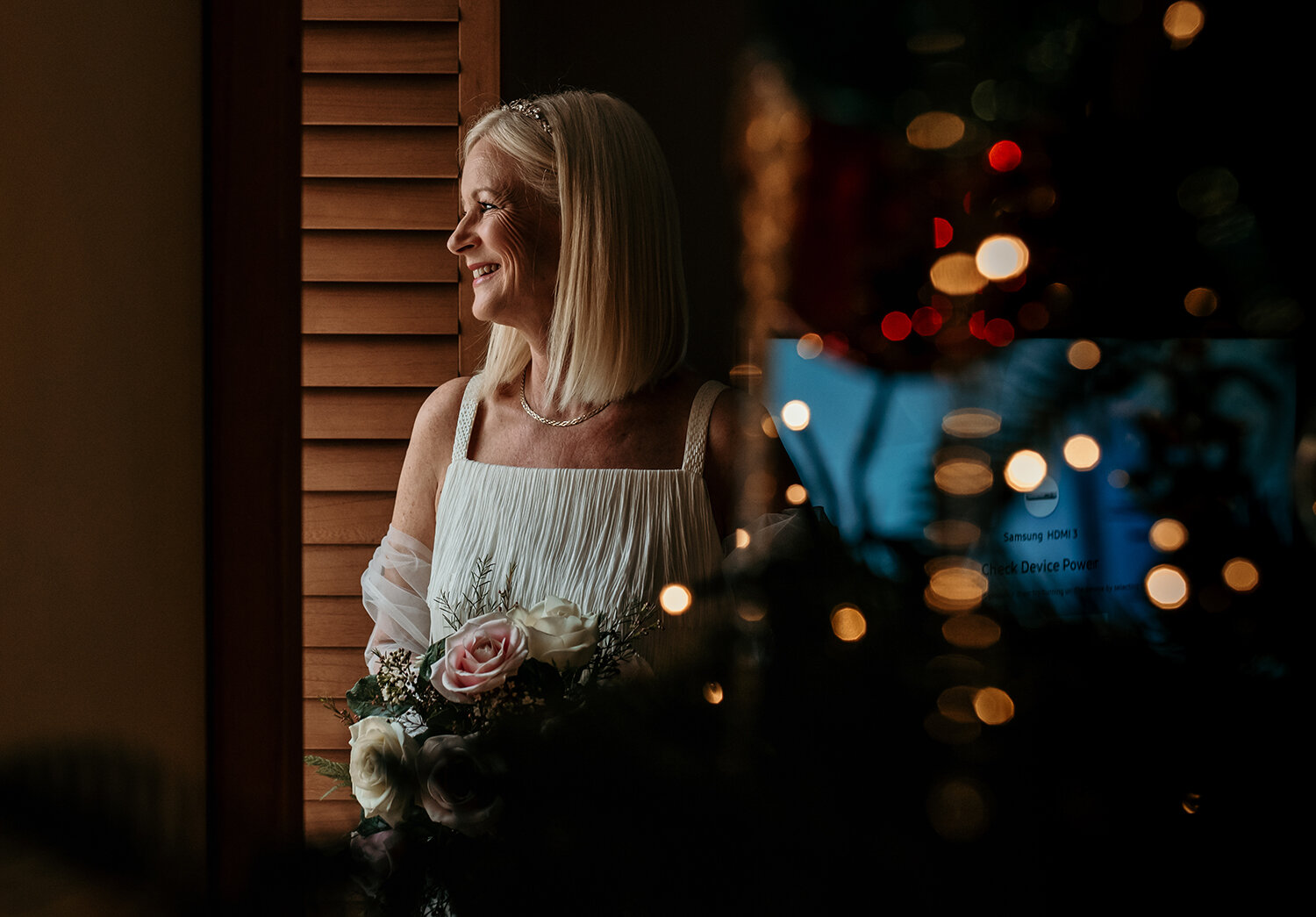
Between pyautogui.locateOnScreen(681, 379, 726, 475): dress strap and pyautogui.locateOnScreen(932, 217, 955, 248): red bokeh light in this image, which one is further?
pyautogui.locateOnScreen(681, 379, 726, 475): dress strap

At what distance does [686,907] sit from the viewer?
18 cm

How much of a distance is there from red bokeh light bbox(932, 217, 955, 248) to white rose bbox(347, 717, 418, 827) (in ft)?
0.79

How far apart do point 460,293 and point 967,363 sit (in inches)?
47.4

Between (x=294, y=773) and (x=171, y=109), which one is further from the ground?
(x=171, y=109)

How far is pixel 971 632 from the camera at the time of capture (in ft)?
0.66

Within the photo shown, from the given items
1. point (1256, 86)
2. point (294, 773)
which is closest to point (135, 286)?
point (294, 773)

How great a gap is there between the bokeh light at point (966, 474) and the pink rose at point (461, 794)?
0.13 meters

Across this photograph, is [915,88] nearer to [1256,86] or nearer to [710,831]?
[1256,86]

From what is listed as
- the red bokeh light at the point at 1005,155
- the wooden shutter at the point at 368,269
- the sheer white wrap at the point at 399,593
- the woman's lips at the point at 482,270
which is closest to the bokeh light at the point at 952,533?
the red bokeh light at the point at 1005,155

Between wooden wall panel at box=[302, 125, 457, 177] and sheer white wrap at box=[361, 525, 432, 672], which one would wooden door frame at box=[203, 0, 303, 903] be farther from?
wooden wall panel at box=[302, 125, 457, 177]

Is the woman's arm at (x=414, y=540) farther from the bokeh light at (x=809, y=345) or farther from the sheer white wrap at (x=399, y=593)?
the bokeh light at (x=809, y=345)

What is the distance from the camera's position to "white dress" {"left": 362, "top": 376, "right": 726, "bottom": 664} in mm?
1091

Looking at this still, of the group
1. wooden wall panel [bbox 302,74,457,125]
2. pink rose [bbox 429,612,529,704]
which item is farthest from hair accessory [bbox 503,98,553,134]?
pink rose [bbox 429,612,529,704]

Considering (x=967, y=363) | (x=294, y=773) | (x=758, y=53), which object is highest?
(x=758, y=53)
